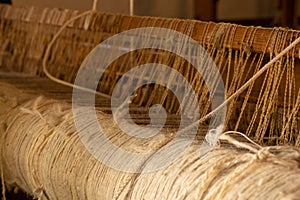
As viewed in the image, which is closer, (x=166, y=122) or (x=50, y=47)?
(x=166, y=122)

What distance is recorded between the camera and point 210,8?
2824 millimetres

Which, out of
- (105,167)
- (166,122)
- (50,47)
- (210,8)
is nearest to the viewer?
(105,167)

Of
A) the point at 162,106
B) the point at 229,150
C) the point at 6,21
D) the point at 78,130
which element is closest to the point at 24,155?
the point at 78,130

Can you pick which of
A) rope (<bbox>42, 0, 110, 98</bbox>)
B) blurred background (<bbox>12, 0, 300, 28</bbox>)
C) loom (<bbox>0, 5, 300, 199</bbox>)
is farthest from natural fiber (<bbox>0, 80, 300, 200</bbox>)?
blurred background (<bbox>12, 0, 300, 28</bbox>)

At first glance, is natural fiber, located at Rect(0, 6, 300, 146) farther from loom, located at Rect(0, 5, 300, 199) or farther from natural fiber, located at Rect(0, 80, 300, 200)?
natural fiber, located at Rect(0, 80, 300, 200)

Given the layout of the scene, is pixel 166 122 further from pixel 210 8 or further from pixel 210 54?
pixel 210 8

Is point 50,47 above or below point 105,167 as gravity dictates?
above

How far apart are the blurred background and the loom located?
32.4 inches

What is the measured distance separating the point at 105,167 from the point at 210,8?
6.39ft

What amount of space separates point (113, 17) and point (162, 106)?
0.93ft

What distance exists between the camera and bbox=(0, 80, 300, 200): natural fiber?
736mm

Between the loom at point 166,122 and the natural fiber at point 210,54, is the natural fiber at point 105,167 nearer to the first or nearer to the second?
the loom at point 166,122

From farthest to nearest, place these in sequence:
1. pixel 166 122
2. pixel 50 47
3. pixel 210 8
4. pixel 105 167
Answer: pixel 210 8, pixel 50 47, pixel 166 122, pixel 105 167

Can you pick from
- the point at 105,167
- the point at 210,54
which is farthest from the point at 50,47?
the point at 105,167
